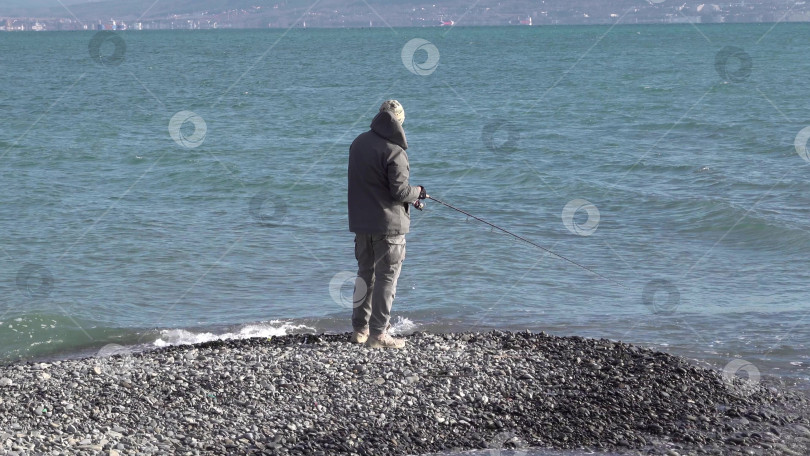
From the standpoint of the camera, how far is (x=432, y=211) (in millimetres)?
17422

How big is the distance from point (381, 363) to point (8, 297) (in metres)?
6.07

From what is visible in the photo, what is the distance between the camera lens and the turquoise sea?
1120cm

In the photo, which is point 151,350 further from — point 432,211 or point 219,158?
point 219,158

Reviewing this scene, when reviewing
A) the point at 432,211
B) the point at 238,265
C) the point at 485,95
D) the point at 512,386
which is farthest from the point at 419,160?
the point at 485,95
